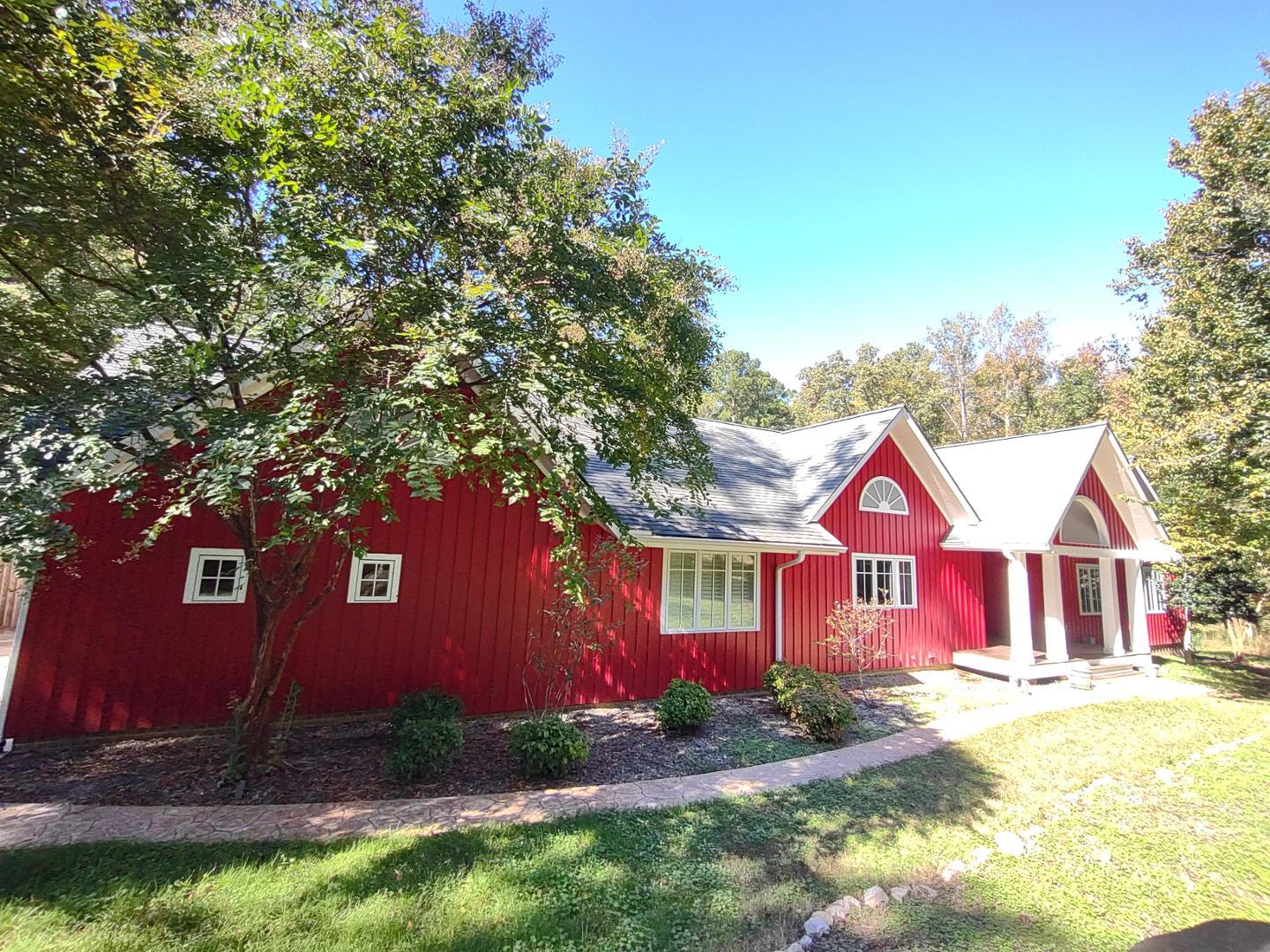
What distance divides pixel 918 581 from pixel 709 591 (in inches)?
244

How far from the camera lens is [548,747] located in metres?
5.86

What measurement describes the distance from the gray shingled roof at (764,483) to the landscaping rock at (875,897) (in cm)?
440

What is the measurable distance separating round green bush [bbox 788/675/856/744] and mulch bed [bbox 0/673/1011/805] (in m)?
0.15

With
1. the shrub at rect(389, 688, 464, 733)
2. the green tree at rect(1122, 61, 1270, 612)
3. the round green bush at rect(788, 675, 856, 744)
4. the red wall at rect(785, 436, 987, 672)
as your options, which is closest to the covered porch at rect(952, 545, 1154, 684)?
the red wall at rect(785, 436, 987, 672)

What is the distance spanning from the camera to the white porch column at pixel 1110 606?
1385 cm

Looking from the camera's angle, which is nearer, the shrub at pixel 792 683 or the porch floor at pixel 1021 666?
the shrub at pixel 792 683

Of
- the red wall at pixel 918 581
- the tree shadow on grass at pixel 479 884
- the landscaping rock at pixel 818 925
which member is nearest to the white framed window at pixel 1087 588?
the red wall at pixel 918 581

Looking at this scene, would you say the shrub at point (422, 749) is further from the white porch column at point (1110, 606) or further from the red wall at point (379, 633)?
the white porch column at point (1110, 606)

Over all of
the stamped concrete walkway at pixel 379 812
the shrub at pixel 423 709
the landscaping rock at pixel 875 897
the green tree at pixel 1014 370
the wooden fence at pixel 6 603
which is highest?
the green tree at pixel 1014 370

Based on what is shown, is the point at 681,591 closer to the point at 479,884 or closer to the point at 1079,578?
the point at 479,884

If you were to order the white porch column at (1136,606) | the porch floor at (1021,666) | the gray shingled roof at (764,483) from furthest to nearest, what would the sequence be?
the white porch column at (1136,606) → the porch floor at (1021,666) → the gray shingled roof at (764,483)

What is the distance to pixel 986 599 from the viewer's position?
15.7 m

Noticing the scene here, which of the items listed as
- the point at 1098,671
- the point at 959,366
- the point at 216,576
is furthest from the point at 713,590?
the point at 959,366

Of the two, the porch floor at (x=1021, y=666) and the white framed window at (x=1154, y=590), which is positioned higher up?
the white framed window at (x=1154, y=590)
